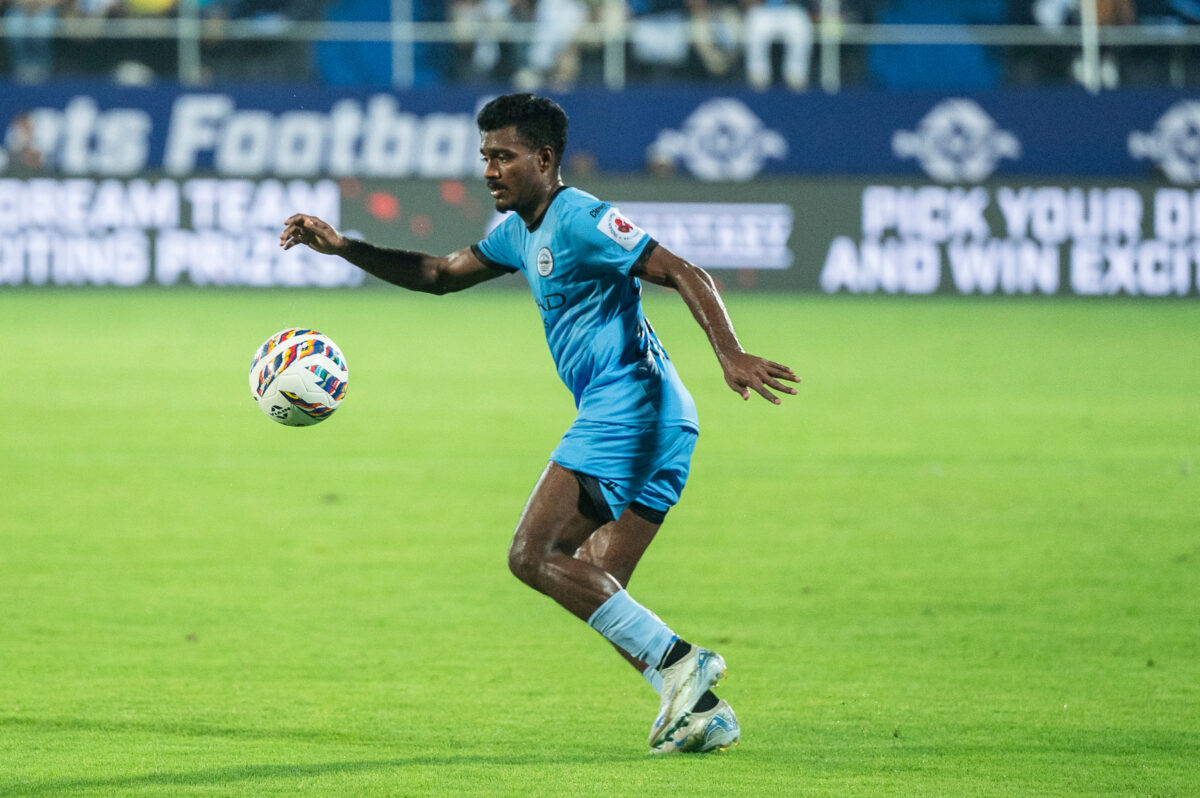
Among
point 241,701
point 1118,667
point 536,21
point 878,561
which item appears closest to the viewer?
point 241,701

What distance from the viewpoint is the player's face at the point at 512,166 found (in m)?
5.11

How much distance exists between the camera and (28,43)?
22469mm

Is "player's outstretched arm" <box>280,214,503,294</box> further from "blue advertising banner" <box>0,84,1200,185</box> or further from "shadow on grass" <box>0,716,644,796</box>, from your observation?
"blue advertising banner" <box>0,84,1200,185</box>

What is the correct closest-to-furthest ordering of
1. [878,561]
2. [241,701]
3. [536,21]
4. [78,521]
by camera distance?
1. [241,701]
2. [878,561]
3. [78,521]
4. [536,21]

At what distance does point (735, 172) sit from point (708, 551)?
14624 mm

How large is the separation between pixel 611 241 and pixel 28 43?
19.5m

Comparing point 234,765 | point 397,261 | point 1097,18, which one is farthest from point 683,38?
point 234,765

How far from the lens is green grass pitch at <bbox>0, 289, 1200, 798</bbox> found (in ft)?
16.4

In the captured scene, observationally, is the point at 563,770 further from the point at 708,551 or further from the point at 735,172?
the point at 735,172

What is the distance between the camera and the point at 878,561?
8.24 meters

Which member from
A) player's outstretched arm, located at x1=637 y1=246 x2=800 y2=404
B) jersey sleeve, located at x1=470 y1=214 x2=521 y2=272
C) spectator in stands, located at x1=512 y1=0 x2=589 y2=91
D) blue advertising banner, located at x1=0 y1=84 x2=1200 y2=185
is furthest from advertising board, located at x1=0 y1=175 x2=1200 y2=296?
player's outstretched arm, located at x1=637 y1=246 x2=800 y2=404

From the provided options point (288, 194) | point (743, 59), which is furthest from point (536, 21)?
point (288, 194)

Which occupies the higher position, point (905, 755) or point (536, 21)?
point (536, 21)

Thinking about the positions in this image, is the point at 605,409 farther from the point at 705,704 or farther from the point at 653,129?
the point at 653,129
